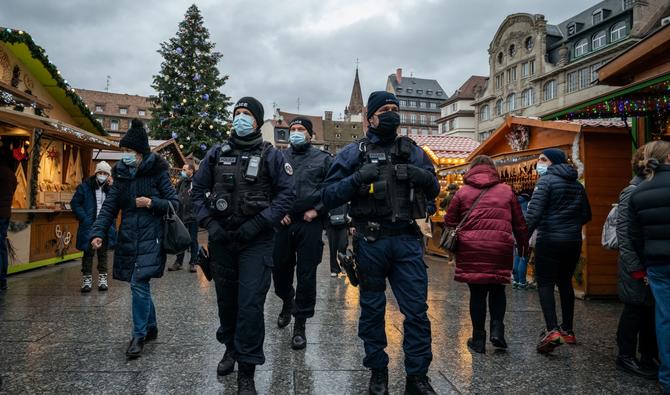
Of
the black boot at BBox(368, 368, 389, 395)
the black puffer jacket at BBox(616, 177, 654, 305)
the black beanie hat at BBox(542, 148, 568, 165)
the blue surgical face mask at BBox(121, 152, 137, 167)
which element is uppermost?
the black beanie hat at BBox(542, 148, 568, 165)

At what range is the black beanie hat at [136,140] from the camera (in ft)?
14.0

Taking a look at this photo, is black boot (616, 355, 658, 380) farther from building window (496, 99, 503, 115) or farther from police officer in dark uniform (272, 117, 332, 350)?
building window (496, 99, 503, 115)

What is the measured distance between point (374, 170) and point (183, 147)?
22719mm

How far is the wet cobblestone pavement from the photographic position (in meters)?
3.42

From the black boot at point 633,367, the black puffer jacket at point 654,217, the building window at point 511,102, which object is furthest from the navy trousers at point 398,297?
the building window at point 511,102

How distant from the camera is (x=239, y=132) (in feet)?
11.8

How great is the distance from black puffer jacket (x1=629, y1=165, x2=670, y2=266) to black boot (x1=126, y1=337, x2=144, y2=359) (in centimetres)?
425

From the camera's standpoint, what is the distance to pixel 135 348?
3941 millimetres

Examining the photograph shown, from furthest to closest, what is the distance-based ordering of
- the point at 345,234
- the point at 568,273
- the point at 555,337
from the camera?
the point at 345,234, the point at 568,273, the point at 555,337

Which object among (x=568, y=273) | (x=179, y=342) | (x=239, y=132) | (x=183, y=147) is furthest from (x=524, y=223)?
(x=183, y=147)

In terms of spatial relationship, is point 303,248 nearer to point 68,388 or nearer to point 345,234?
Answer: point 68,388

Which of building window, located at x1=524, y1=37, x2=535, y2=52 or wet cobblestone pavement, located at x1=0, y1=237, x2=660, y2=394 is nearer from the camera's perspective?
wet cobblestone pavement, located at x1=0, y1=237, x2=660, y2=394

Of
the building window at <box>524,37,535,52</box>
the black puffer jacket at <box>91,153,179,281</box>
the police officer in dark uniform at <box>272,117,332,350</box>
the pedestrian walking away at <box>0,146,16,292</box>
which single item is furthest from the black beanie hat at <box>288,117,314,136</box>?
the building window at <box>524,37,535,52</box>

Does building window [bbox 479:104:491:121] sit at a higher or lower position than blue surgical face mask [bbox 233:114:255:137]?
higher
